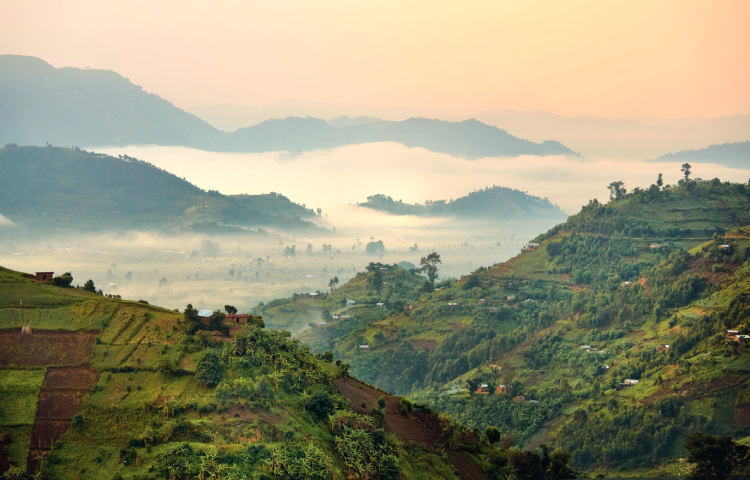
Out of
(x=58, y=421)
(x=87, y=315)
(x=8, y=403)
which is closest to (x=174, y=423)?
(x=58, y=421)

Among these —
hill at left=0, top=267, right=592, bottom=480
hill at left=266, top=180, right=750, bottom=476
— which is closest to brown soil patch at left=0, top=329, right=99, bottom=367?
hill at left=0, top=267, right=592, bottom=480

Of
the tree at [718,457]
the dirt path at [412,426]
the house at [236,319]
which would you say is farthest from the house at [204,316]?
the tree at [718,457]

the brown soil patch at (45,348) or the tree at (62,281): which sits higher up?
the tree at (62,281)

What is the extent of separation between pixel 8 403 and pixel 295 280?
15211 cm

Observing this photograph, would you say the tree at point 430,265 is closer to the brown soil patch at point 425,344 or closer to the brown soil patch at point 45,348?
the brown soil patch at point 425,344

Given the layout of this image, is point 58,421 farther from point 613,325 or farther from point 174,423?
point 613,325

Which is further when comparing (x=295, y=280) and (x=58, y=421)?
(x=295, y=280)

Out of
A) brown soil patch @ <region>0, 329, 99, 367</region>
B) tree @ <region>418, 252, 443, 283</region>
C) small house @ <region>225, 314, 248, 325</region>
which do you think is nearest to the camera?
brown soil patch @ <region>0, 329, 99, 367</region>

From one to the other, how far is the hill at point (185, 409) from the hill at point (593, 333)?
24.1 metres

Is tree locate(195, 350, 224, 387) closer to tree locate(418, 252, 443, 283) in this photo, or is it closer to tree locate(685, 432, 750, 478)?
tree locate(685, 432, 750, 478)

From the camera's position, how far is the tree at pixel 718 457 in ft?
143

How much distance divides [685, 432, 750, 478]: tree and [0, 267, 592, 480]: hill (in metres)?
8.87

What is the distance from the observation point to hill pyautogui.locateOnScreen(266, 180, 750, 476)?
6284 centimetres

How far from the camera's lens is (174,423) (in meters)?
32.8
